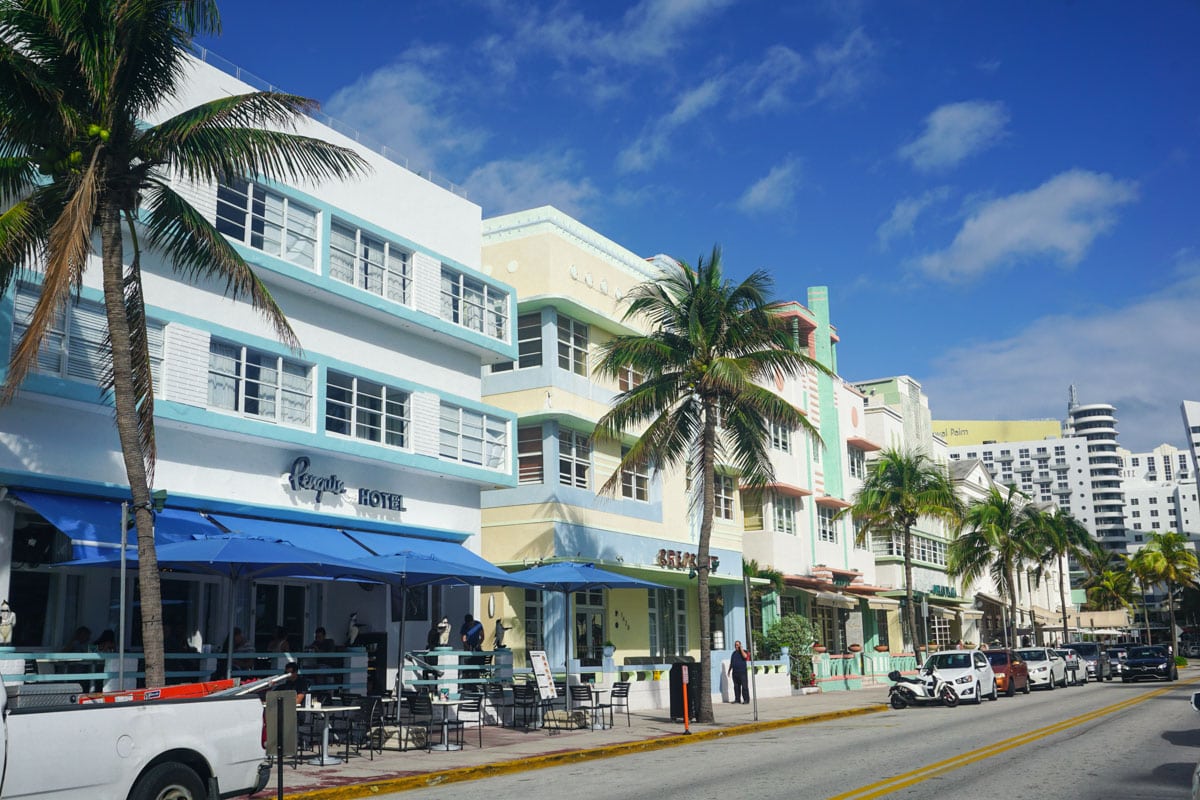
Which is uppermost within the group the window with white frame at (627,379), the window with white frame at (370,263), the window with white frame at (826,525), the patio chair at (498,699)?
the window with white frame at (370,263)

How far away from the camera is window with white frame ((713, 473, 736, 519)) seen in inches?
1539

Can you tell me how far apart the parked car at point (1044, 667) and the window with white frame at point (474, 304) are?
893 inches

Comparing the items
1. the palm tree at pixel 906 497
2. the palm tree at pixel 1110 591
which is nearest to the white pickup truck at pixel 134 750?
the palm tree at pixel 906 497

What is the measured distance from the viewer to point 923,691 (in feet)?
101

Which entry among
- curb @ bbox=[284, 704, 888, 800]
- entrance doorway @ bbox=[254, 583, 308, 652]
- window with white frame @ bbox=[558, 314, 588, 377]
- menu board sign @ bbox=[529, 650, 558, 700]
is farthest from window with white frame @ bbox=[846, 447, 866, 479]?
entrance doorway @ bbox=[254, 583, 308, 652]

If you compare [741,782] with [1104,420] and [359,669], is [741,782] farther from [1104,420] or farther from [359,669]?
[1104,420]

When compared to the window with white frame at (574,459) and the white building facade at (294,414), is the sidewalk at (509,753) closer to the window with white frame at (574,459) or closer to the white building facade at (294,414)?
the white building facade at (294,414)

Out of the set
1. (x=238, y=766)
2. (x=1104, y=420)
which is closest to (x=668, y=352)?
(x=238, y=766)

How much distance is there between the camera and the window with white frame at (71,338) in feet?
59.5

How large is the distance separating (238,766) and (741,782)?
6338 millimetres

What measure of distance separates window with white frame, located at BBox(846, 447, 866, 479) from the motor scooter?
851 inches

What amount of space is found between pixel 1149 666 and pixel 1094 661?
162 inches

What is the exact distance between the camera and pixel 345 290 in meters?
24.2

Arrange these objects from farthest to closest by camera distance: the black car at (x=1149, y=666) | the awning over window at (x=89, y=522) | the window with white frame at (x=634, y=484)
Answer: the black car at (x=1149, y=666) → the window with white frame at (x=634, y=484) → the awning over window at (x=89, y=522)
